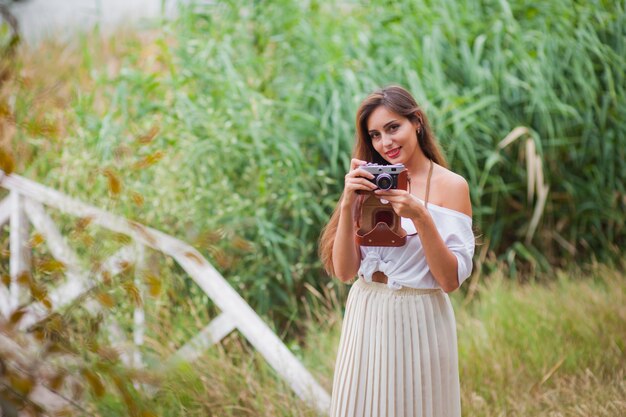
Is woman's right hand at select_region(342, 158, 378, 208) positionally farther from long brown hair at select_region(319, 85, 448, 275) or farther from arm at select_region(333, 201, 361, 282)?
long brown hair at select_region(319, 85, 448, 275)

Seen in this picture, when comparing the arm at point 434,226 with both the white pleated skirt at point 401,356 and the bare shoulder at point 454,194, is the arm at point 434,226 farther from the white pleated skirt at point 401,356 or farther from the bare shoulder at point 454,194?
the white pleated skirt at point 401,356

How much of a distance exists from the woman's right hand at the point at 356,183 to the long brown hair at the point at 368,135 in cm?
21

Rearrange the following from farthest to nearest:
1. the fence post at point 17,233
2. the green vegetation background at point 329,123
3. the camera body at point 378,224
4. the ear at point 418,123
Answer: the green vegetation background at point 329,123, the fence post at point 17,233, the ear at point 418,123, the camera body at point 378,224

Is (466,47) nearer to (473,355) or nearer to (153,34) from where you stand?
(473,355)

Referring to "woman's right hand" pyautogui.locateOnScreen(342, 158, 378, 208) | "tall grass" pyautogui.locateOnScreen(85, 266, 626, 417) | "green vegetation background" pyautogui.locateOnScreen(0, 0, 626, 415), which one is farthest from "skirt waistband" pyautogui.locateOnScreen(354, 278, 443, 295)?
"green vegetation background" pyautogui.locateOnScreen(0, 0, 626, 415)

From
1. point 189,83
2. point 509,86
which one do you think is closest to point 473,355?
point 509,86

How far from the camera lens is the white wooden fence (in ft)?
10.7

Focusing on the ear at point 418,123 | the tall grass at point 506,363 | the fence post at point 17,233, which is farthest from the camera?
the fence post at point 17,233

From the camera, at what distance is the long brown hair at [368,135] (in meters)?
2.26

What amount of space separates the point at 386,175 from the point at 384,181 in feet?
0.06

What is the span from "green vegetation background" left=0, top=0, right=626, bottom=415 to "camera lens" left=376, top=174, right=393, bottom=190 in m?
2.04

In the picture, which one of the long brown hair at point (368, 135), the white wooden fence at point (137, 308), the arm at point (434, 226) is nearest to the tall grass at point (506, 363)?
the white wooden fence at point (137, 308)

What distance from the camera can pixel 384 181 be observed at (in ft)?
6.81

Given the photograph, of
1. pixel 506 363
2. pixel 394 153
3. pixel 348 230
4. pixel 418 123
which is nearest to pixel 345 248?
pixel 348 230
